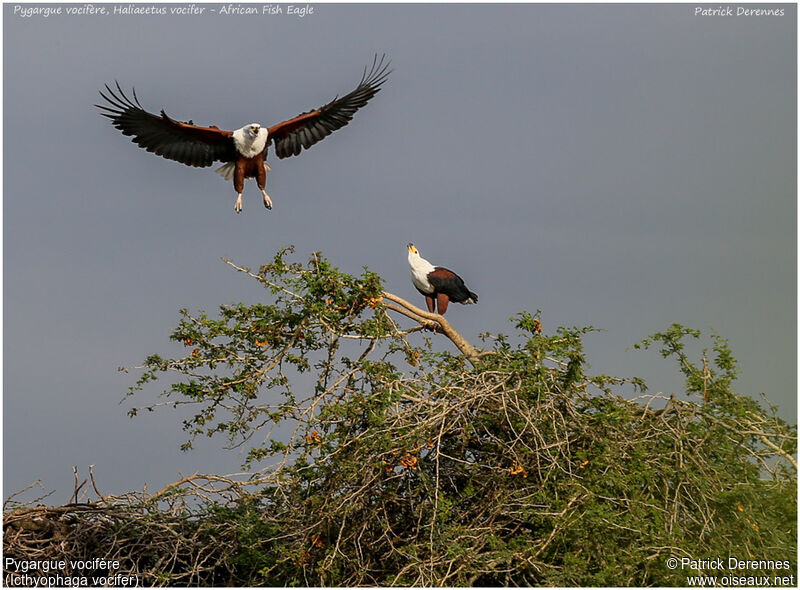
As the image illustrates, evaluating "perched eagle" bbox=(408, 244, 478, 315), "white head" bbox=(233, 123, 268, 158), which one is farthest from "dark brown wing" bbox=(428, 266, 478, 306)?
"white head" bbox=(233, 123, 268, 158)

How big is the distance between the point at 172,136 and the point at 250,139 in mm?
634

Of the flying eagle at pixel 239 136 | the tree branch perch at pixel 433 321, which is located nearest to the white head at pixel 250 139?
the flying eagle at pixel 239 136

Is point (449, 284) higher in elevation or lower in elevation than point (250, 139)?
lower

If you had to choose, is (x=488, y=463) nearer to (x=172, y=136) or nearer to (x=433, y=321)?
(x=433, y=321)

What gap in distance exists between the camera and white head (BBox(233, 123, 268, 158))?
8406mm

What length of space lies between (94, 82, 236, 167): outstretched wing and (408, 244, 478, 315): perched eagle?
6.06 feet

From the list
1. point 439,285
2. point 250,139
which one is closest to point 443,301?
point 439,285

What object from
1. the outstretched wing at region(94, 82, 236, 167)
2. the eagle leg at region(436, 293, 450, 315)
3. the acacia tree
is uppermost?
the outstretched wing at region(94, 82, 236, 167)

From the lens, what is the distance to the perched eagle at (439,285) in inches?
324

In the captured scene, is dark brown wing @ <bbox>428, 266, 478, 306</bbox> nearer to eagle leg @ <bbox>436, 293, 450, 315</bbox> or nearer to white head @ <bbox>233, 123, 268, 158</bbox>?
eagle leg @ <bbox>436, 293, 450, 315</bbox>

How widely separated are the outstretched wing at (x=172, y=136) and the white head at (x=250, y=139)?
0.07 meters

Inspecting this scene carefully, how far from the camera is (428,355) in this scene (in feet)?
21.4

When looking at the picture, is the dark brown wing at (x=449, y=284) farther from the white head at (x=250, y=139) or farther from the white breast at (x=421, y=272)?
the white head at (x=250, y=139)

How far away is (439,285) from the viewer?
27.0ft
